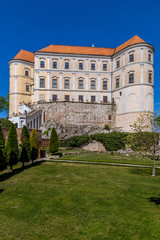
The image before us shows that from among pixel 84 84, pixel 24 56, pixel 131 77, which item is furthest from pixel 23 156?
pixel 24 56

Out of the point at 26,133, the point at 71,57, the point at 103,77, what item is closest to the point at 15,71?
the point at 71,57

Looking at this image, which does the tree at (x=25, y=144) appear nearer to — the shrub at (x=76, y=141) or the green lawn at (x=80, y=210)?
the green lawn at (x=80, y=210)

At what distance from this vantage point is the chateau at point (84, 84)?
4140cm

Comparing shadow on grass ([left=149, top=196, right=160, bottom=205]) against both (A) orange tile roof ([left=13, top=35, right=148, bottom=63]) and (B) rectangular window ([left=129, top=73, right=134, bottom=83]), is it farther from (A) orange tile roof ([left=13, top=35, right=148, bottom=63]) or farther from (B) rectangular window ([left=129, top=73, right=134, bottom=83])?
(A) orange tile roof ([left=13, top=35, right=148, bottom=63])

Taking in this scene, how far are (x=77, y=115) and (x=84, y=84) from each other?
9300 mm

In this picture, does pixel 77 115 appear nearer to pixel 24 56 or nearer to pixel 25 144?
pixel 24 56

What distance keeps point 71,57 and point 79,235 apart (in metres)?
46.4

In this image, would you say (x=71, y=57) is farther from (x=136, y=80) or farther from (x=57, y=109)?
(x=136, y=80)

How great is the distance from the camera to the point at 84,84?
47625 millimetres

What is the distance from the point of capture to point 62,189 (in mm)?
11109

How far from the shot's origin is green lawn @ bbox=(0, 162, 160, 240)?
20.3ft

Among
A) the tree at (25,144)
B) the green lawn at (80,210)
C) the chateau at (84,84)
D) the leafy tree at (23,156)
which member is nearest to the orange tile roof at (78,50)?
the chateau at (84,84)

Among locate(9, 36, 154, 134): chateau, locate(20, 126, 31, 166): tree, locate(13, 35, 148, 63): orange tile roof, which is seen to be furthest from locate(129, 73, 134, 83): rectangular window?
locate(20, 126, 31, 166): tree

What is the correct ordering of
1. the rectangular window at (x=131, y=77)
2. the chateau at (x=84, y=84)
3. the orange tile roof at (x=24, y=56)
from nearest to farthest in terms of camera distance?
1. the chateau at (x=84, y=84)
2. the rectangular window at (x=131, y=77)
3. the orange tile roof at (x=24, y=56)
